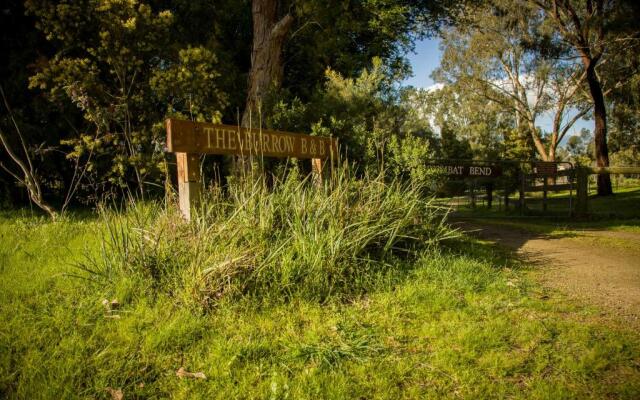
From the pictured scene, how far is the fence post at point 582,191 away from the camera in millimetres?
9594

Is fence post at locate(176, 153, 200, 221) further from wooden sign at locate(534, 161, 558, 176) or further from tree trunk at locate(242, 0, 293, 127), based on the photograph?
wooden sign at locate(534, 161, 558, 176)

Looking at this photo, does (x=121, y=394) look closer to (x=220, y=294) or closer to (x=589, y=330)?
(x=220, y=294)

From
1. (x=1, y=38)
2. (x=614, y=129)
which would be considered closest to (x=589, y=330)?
→ (x=1, y=38)

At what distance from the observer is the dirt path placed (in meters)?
3.58

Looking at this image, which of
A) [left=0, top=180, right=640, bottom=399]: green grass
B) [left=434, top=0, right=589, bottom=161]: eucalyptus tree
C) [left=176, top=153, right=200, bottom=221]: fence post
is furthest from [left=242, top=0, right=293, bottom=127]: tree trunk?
[left=434, top=0, right=589, bottom=161]: eucalyptus tree

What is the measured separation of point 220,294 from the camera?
2.95 m

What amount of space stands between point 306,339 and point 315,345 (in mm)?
95

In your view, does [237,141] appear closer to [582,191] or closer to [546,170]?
[582,191]

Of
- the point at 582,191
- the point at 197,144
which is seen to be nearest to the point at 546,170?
the point at 582,191

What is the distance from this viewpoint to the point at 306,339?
257 cm

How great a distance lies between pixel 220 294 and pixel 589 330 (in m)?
2.66

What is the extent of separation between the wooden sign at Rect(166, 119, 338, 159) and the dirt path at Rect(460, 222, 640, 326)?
241 centimetres

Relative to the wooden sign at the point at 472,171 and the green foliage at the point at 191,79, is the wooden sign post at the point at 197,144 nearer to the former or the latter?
the green foliage at the point at 191,79

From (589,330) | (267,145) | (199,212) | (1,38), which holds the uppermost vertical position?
(1,38)
